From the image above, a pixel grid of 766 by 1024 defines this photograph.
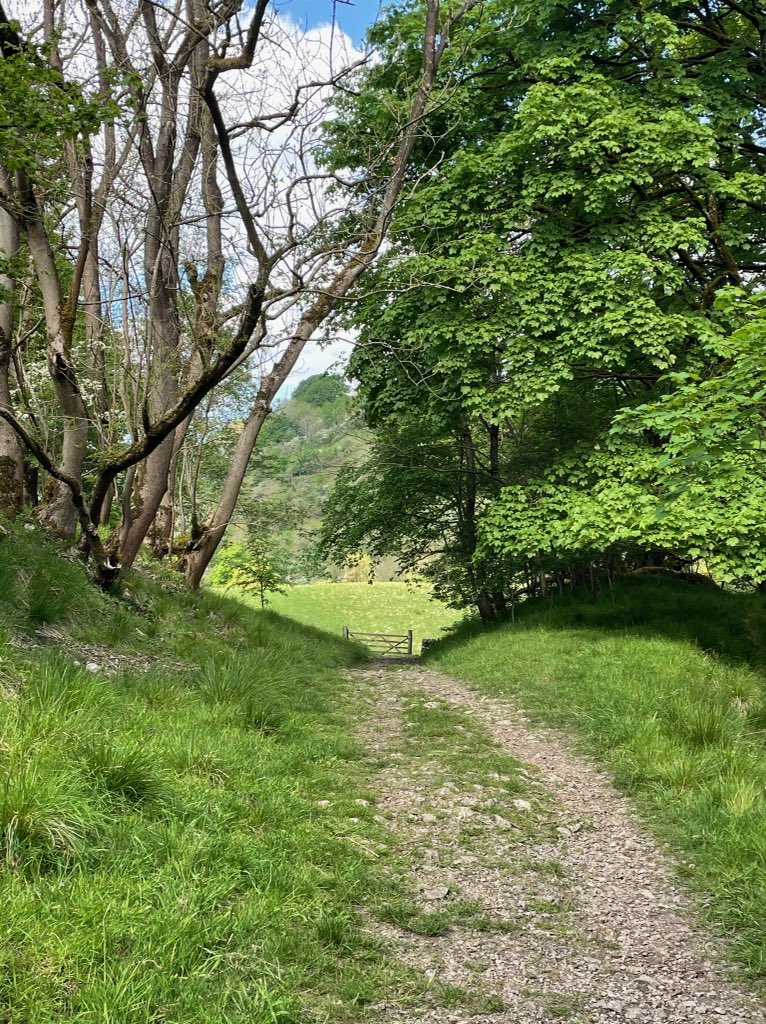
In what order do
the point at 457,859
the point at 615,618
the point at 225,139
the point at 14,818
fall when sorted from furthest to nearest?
the point at 615,618 → the point at 225,139 → the point at 457,859 → the point at 14,818

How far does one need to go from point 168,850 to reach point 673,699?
227 inches

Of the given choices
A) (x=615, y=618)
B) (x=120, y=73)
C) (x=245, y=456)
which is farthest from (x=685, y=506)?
(x=120, y=73)

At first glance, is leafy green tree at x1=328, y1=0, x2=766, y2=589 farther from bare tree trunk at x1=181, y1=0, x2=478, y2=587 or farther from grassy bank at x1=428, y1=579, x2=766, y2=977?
grassy bank at x1=428, y1=579, x2=766, y2=977

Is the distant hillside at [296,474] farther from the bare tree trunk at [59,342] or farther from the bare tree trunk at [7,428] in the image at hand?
the bare tree trunk at [59,342]

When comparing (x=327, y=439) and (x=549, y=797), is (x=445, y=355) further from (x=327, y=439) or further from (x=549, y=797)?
(x=549, y=797)

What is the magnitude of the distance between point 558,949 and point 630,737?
11.1 feet

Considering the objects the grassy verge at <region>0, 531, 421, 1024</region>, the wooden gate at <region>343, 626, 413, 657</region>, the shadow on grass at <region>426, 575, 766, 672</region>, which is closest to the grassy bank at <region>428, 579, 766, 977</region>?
the shadow on grass at <region>426, 575, 766, 672</region>

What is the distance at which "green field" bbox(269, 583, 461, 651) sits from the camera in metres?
46.9

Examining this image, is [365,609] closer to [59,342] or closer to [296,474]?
[296,474]

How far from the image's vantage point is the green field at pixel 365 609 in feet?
154

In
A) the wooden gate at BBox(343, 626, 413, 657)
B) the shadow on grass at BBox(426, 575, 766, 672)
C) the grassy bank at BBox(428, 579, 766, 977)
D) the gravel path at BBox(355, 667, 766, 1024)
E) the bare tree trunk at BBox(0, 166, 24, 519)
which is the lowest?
the wooden gate at BBox(343, 626, 413, 657)

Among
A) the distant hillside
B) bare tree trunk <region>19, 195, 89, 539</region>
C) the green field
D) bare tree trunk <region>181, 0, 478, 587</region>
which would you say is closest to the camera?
bare tree trunk <region>181, 0, 478, 587</region>

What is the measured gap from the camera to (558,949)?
3387 millimetres

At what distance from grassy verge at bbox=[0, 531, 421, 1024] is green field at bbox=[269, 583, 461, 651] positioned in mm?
36908
